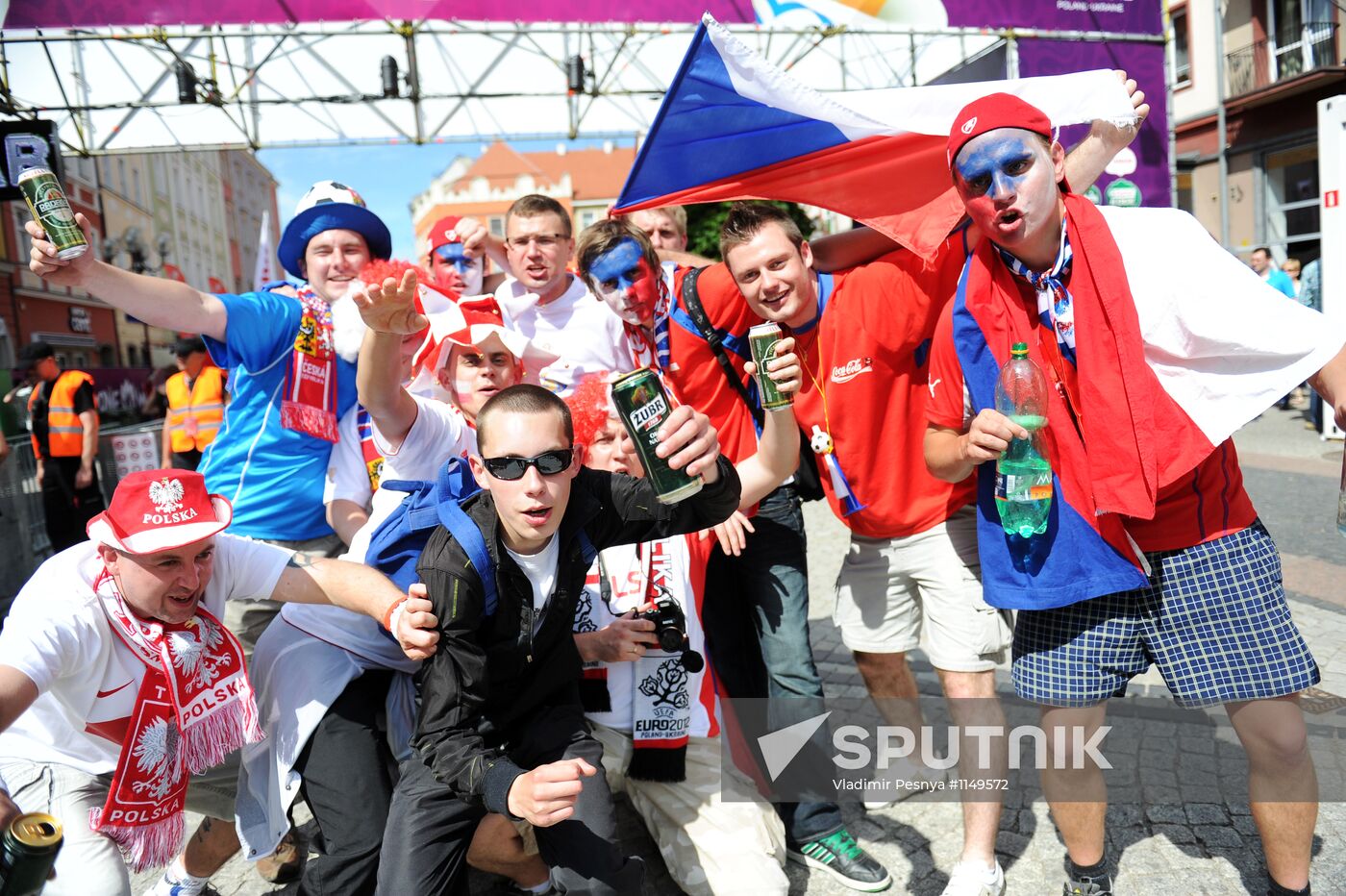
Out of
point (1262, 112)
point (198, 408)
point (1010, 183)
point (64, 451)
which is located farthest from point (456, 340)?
point (1262, 112)

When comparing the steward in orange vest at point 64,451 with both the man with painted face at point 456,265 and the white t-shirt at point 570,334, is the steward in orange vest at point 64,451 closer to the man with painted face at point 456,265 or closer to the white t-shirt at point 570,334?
the man with painted face at point 456,265

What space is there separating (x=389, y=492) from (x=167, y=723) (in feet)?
2.95

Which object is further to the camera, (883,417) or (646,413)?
(883,417)

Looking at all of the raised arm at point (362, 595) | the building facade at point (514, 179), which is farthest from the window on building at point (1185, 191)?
the building facade at point (514, 179)

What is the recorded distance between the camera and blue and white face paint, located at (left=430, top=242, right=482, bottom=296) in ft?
14.0

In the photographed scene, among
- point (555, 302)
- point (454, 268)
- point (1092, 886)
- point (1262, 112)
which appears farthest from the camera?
point (1262, 112)

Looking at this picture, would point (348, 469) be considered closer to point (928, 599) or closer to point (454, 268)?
point (454, 268)

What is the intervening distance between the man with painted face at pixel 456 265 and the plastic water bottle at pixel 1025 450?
2551 millimetres

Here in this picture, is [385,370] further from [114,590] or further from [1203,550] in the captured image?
[1203,550]

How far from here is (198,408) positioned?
8.73m

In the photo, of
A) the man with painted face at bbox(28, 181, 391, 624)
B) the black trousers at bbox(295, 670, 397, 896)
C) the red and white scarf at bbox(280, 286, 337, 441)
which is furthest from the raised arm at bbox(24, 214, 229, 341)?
the black trousers at bbox(295, 670, 397, 896)

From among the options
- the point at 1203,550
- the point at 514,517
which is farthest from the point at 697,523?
the point at 1203,550

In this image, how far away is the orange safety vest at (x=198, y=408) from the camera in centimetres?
868

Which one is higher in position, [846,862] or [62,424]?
[62,424]
